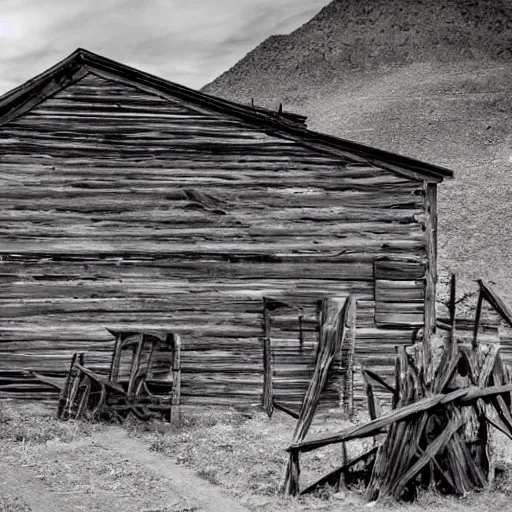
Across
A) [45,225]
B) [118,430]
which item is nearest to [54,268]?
[45,225]

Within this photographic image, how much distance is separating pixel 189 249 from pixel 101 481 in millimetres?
4292

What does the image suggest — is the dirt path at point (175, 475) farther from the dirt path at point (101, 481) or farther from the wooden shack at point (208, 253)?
the wooden shack at point (208, 253)

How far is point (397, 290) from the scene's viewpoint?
461 inches

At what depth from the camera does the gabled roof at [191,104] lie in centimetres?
1158

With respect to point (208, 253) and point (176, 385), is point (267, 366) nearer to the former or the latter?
point (176, 385)

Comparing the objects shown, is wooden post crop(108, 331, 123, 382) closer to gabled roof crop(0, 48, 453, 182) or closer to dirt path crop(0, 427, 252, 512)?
dirt path crop(0, 427, 252, 512)

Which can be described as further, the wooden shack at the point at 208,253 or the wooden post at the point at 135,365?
the wooden shack at the point at 208,253

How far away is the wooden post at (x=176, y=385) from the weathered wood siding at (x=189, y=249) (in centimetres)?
26

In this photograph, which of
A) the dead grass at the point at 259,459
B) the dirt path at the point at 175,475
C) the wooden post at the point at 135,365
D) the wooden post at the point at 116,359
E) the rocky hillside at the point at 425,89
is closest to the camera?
the dead grass at the point at 259,459

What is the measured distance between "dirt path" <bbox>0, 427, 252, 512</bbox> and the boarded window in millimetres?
4071

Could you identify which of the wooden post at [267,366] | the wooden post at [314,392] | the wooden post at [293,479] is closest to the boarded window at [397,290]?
the wooden post at [267,366]

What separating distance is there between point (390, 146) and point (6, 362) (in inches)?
1494

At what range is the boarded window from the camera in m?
11.7

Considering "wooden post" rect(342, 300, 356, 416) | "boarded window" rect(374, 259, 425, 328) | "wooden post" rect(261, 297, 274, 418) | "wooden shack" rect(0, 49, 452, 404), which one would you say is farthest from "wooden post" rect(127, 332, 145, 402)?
"boarded window" rect(374, 259, 425, 328)
